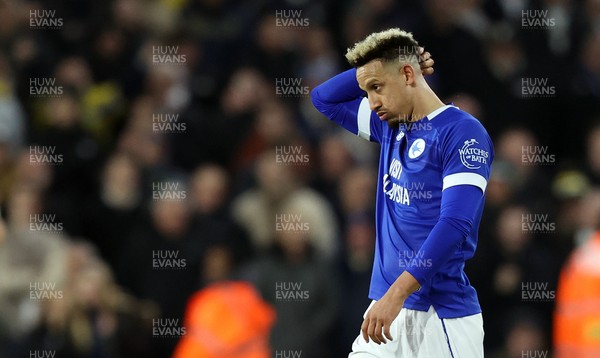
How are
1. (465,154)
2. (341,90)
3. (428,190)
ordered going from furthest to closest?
1. (341,90)
2. (428,190)
3. (465,154)

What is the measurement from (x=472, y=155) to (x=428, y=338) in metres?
0.96

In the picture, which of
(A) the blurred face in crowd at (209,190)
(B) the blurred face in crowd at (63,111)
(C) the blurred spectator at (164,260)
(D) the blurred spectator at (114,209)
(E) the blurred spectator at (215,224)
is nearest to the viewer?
(E) the blurred spectator at (215,224)

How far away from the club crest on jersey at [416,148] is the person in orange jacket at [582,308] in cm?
386

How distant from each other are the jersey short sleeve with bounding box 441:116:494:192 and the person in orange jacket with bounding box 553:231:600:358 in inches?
154

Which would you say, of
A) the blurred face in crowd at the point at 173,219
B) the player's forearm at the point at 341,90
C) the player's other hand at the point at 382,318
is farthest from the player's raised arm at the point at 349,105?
the blurred face in crowd at the point at 173,219

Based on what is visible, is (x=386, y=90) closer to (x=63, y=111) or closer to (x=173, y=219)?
(x=173, y=219)

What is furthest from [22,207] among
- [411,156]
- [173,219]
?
[411,156]

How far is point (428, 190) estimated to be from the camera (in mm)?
5648

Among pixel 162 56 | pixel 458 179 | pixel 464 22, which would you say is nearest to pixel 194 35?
pixel 162 56

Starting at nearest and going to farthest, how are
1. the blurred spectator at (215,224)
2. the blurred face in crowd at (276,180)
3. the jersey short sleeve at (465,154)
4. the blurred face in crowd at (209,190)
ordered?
the jersey short sleeve at (465,154) → the blurred spectator at (215,224) → the blurred face in crowd at (276,180) → the blurred face in crowd at (209,190)

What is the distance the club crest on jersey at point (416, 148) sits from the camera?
223 inches

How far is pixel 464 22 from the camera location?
1205cm

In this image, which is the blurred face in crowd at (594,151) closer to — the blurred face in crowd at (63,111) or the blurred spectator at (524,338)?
the blurred spectator at (524,338)

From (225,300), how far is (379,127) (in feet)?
12.5
